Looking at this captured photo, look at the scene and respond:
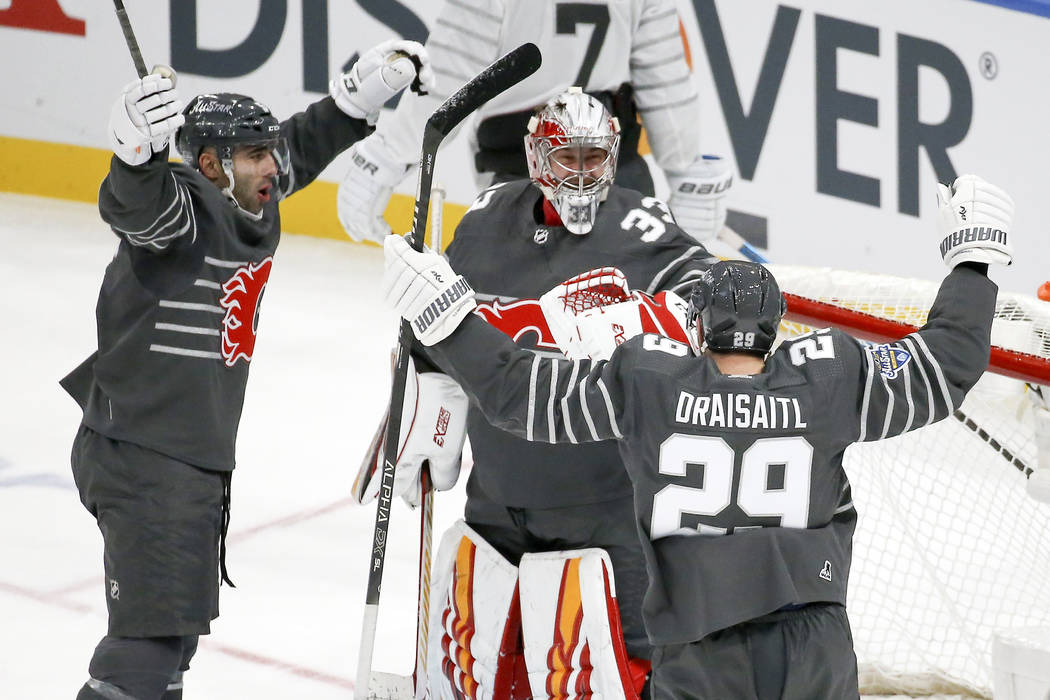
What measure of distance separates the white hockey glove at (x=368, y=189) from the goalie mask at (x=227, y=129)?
725 mm

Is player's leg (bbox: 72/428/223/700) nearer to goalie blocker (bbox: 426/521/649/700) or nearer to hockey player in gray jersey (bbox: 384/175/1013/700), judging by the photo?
goalie blocker (bbox: 426/521/649/700)

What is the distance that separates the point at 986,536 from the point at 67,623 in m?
2.08

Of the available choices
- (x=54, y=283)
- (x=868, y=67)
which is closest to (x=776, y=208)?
(x=868, y=67)

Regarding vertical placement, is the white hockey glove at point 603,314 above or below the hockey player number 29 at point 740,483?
above

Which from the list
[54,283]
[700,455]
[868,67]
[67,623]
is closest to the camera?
[700,455]

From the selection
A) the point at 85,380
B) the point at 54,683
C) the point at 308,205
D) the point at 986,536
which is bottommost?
the point at 54,683

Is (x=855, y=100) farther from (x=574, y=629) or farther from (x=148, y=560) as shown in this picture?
(x=148, y=560)

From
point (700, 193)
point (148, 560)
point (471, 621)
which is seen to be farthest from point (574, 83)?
point (148, 560)

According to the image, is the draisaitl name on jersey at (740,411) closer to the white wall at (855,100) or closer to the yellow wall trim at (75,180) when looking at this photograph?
the white wall at (855,100)

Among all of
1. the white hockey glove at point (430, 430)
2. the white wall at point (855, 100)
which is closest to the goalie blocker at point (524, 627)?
the white hockey glove at point (430, 430)

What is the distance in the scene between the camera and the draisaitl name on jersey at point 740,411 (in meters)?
1.92

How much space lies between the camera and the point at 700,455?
1.94 m

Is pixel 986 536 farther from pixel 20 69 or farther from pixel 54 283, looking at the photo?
pixel 20 69

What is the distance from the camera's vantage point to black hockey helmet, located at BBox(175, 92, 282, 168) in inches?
102
